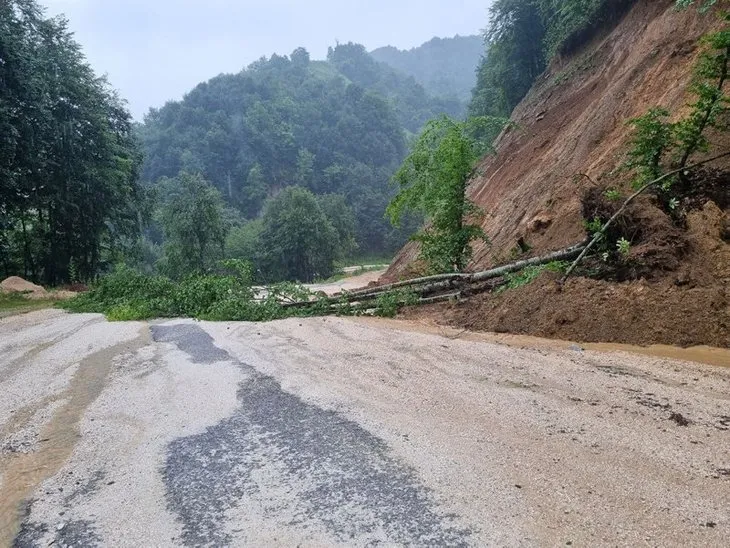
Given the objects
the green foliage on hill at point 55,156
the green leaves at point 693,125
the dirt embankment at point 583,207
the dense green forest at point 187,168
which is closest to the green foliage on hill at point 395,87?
the dense green forest at point 187,168

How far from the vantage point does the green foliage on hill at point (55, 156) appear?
21.8 meters

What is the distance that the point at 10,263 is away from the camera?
89.5ft

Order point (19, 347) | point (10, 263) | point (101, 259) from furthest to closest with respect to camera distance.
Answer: point (101, 259) < point (10, 263) < point (19, 347)

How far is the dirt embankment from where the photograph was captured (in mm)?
6461

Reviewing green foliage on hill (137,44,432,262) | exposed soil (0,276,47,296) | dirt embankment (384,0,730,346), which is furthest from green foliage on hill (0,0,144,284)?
green foliage on hill (137,44,432,262)

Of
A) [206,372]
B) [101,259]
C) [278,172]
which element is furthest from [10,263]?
[278,172]

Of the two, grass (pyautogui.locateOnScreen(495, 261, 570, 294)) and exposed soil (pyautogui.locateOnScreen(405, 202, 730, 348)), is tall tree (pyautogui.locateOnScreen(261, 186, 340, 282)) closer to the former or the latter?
grass (pyautogui.locateOnScreen(495, 261, 570, 294))

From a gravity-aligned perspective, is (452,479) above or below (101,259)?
below

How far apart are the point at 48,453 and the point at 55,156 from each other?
2594 centimetres

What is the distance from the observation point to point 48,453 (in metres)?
4.09

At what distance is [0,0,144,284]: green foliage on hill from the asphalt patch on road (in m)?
21.9

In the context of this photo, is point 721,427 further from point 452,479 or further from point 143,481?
point 143,481

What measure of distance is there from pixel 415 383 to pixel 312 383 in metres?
1.09

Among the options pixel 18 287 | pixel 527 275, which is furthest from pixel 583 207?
pixel 18 287
